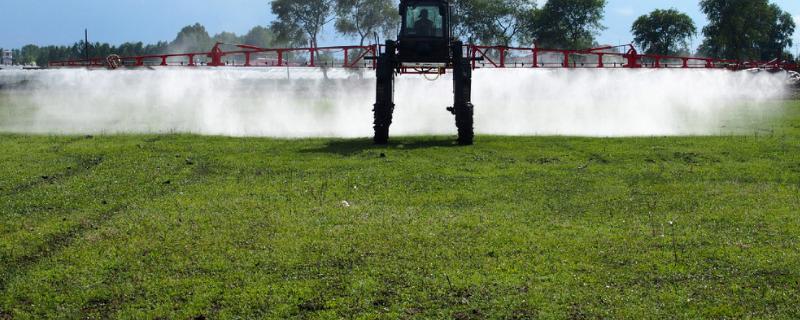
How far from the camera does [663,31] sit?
120 meters

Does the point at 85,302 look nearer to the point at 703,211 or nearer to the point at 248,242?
the point at 248,242

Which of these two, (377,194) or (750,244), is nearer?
(750,244)

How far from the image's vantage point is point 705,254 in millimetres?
9781

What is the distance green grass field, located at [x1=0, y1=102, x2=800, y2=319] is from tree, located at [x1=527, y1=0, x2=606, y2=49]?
96591 millimetres

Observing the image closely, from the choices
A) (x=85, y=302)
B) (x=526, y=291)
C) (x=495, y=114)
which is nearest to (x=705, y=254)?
(x=526, y=291)

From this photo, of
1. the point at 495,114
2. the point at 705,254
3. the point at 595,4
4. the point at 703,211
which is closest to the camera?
the point at 705,254

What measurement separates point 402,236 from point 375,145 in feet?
37.1

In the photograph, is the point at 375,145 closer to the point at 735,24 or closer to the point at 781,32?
the point at 735,24

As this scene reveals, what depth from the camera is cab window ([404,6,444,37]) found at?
24.2 m

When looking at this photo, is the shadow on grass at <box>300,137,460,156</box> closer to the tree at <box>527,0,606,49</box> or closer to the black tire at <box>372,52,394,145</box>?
the black tire at <box>372,52,394,145</box>

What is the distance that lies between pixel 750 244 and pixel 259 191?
27.4 ft

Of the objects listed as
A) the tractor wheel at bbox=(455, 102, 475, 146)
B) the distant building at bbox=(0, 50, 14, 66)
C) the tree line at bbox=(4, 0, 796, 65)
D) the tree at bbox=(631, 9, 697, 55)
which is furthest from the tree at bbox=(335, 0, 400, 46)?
the tractor wheel at bbox=(455, 102, 475, 146)

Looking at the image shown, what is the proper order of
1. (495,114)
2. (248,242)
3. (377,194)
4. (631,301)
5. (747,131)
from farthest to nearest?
(495,114)
(747,131)
(377,194)
(248,242)
(631,301)

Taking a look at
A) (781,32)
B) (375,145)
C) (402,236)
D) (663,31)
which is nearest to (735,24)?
(663,31)
